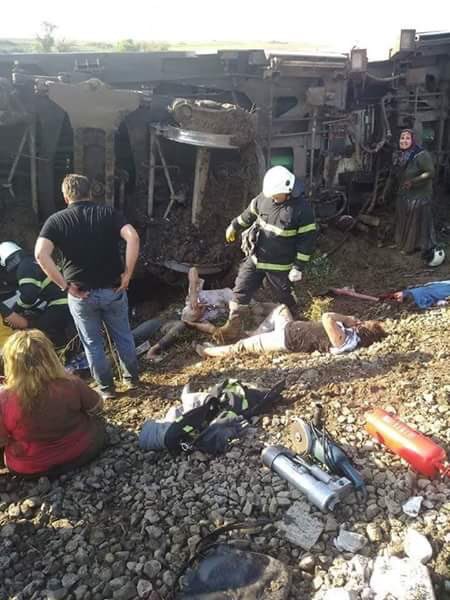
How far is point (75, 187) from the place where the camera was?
4324 mm

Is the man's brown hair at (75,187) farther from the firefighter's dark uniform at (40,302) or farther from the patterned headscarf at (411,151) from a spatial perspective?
the patterned headscarf at (411,151)

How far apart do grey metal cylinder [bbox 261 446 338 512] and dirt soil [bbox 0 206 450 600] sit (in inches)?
2.3

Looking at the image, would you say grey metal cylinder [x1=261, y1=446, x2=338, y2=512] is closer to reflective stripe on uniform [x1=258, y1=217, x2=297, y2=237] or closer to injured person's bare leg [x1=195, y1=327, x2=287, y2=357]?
injured person's bare leg [x1=195, y1=327, x2=287, y2=357]

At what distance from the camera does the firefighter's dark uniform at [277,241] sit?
536cm

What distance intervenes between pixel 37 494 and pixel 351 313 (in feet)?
12.8

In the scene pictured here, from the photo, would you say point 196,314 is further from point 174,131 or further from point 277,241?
point 174,131

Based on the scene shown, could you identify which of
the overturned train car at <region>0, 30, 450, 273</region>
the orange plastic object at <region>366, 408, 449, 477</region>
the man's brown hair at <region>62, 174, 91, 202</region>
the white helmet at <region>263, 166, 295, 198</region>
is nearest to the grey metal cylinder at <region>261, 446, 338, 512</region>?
the orange plastic object at <region>366, 408, 449, 477</region>

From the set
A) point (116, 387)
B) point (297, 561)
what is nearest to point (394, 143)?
point (116, 387)

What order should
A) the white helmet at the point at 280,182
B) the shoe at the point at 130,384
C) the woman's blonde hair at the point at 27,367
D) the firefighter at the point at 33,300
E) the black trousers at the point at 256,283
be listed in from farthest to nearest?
the black trousers at the point at 256,283, the firefighter at the point at 33,300, the white helmet at the point at 280,182, the shoe at the point at 130,384, the woman's blonde hair at the point at 27,367

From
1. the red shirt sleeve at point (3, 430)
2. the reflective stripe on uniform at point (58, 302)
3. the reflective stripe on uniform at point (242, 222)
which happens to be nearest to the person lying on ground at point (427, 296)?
the reflective stripe on uniform at point (242, 222)

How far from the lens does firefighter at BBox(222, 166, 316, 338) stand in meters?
5.31

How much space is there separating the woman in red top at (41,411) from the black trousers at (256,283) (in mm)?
2559

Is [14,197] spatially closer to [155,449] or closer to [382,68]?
[155,449]

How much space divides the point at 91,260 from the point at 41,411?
1.42 m
